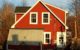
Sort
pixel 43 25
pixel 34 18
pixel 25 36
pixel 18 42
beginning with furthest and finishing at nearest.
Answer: pixel 34 18, pixel 43 25, pixel 25 36, pixel 18 42

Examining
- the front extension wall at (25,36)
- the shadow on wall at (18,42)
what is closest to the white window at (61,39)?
the front extension wall at (25,36)

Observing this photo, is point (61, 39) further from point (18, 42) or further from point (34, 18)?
point (18, 42)

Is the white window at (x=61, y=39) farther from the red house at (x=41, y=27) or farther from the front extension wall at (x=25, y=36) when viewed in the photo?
the front extension wall at (x=25, y=36)

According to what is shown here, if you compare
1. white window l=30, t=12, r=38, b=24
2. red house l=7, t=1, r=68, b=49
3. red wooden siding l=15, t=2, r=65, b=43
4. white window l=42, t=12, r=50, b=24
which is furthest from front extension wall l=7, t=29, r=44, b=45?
white window l=42, t=12, r=50, b=24

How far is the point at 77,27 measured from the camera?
76688mm

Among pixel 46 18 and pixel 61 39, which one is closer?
pixel 61 39

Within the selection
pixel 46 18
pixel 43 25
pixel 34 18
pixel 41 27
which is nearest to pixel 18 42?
pixel 41 27

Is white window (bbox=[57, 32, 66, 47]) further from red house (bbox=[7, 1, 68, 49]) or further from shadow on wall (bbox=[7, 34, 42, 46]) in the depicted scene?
shadow on wall (bbox=[7, 34, 42, 46])

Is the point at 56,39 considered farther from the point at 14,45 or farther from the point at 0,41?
the point at 0,41

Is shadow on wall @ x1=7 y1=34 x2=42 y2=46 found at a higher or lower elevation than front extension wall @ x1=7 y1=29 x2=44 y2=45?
lower

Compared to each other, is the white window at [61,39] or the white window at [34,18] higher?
the white window at [34,18]

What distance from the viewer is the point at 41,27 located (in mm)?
51062

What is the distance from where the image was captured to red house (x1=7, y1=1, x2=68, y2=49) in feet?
164

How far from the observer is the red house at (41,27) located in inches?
1965
